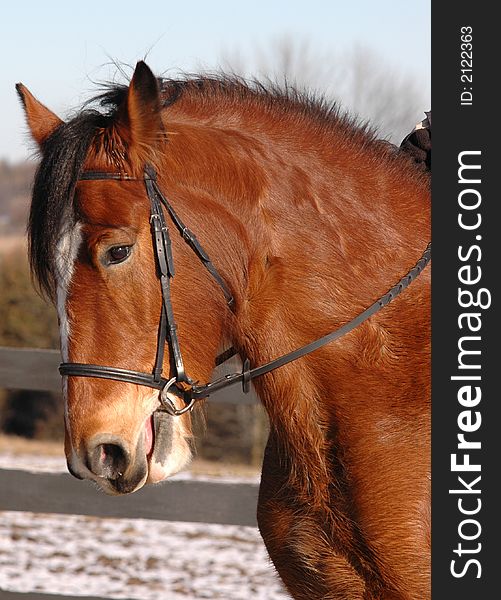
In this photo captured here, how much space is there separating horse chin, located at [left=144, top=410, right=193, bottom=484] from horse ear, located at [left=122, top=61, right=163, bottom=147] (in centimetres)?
77

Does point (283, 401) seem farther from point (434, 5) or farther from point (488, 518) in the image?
point (434, 5)

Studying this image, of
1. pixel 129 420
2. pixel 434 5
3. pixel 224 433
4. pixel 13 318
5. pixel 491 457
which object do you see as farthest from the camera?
pixel 224 433

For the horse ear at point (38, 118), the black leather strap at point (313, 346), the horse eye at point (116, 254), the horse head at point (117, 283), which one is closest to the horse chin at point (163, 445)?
the horse head at point (117, 283)

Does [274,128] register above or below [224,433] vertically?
below

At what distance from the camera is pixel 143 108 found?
8.27ft

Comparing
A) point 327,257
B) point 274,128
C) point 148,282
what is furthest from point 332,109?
point 148,282

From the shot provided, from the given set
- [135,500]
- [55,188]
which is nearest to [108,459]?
[55,188]

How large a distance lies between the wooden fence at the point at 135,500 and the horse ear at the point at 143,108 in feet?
8.87

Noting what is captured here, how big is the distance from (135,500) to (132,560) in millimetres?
1817

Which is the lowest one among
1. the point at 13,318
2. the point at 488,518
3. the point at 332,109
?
the point at 488,518

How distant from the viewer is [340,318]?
2.72 metres

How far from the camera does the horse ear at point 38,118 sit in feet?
9.46

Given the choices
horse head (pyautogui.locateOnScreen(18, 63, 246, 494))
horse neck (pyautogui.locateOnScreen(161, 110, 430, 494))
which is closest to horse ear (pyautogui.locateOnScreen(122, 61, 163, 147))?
horse head (pyautogui.locateOnScreen(18, 63, 246, 494))

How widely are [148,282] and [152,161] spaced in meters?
0.35
